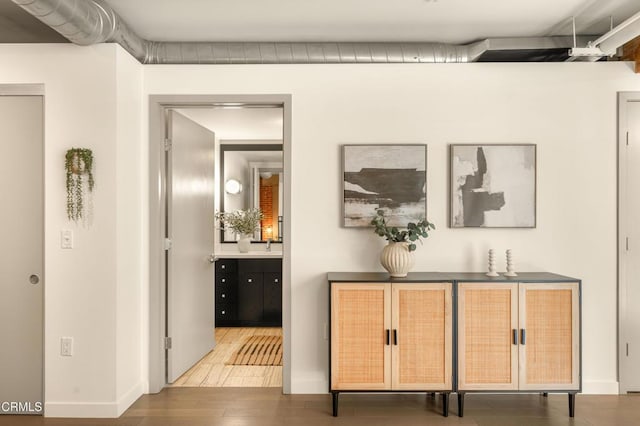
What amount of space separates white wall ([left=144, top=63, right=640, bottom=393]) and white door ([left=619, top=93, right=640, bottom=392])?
76 millimetres

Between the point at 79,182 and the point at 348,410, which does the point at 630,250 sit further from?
the point at 79,182

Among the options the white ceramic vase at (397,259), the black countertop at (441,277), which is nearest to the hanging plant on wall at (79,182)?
the black countertop at (441,277)

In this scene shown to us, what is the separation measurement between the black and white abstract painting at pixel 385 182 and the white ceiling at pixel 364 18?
2.80 ft

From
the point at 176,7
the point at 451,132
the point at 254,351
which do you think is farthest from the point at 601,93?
the point at 254,351

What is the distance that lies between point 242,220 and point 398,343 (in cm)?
319

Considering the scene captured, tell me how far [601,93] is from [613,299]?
1.54 metres

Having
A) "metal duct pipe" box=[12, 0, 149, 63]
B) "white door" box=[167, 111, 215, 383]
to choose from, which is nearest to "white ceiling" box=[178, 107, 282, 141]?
"white door" box=[167, 111, 215, 383]

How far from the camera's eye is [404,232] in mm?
3328

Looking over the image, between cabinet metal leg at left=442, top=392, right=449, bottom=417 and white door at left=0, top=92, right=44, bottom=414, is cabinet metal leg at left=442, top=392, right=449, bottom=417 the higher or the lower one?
the lower one

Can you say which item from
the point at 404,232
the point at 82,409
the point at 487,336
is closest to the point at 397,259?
the point at 404,232

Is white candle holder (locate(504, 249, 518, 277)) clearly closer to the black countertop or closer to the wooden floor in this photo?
the black countertop

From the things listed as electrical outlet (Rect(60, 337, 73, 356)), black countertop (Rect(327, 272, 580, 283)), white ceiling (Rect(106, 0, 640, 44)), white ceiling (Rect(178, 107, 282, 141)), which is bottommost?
electrical outlet (Rect(60, 337, 73, 356))

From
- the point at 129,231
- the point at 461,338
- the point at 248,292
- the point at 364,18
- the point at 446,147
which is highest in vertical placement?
the point at 364,18

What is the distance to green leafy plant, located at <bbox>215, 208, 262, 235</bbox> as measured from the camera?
19.3 feet
